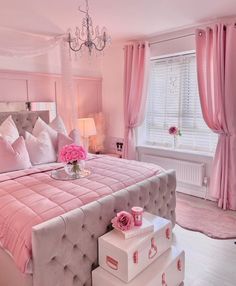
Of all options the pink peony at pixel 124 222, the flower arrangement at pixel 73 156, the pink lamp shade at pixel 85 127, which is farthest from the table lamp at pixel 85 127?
the pink peony at pixel 124 222

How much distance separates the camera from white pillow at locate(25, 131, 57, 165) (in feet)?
10.1

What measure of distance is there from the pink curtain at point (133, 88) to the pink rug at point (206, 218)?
1397mm

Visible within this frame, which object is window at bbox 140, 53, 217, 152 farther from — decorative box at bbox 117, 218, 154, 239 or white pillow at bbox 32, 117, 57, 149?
decorative box at bbox 117, 218, 154, 239

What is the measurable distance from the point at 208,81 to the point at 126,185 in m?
2.04

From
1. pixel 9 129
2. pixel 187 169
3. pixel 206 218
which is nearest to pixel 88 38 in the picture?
pixel 9 129

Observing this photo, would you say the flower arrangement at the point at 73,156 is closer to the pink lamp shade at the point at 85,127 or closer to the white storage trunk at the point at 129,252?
the white storage trunk at the point at 129,252

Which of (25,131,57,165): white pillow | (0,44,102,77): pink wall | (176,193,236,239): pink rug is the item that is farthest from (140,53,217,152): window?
(25,131,57,165): white pillow

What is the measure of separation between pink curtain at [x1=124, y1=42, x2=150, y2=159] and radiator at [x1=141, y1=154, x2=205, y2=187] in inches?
26.9

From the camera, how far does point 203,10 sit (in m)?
3.02

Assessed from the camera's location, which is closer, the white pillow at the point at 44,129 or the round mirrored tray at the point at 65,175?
the round mirrored tray at the point at 65,175

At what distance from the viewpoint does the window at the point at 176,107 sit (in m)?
3.92

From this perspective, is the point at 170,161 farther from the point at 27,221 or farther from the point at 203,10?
the point at 27,221

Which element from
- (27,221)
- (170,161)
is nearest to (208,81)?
(170,161)

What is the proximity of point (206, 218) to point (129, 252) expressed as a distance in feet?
6.14
